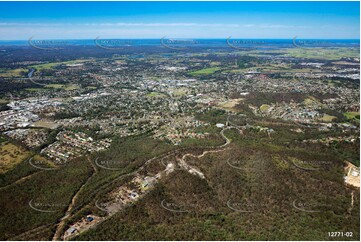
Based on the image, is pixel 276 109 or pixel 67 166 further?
pixel 276 109

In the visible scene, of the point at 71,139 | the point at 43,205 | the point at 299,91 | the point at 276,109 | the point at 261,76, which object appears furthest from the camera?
the point at 261,76

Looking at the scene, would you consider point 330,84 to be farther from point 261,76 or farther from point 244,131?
point 244,131


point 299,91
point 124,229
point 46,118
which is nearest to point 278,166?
point 124,229

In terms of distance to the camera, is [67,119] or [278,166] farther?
A: [67,119]

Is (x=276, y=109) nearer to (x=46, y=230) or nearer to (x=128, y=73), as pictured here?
(x=46, y=230)

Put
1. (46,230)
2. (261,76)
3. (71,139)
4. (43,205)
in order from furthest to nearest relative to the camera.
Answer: (261,76) → (71,139) → (43,205) → (46,230)

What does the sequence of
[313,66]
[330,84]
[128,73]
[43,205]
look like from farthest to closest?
1. [313,66]
2. [128,73]
3. [330,84]
4. [43,205]

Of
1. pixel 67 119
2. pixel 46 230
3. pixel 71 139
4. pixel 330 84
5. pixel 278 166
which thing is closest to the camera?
pixel 46 230

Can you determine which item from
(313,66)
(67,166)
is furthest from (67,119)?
(313,66)
